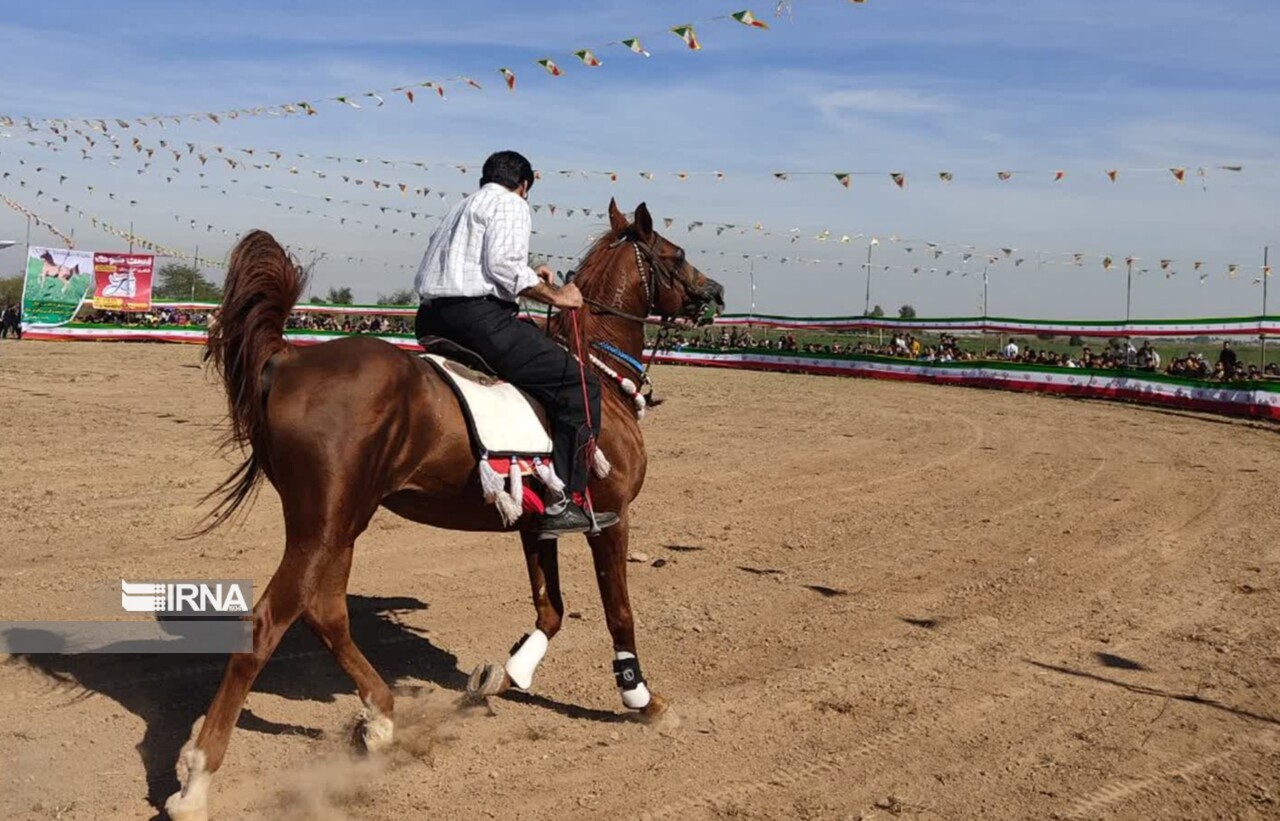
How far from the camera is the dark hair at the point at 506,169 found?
561cm

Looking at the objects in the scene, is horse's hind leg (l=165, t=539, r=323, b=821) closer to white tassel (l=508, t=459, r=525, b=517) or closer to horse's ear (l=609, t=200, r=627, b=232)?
white tassel (l=508, t=459, r=525, b=517)

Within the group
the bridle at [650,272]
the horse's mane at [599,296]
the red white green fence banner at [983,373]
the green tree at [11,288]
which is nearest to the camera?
the horse's mane at [599,296]

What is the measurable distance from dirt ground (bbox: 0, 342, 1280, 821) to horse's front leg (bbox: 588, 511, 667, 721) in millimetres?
151

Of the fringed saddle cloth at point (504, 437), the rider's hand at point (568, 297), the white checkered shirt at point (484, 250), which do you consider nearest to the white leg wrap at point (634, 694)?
the fringed saddle cloth at point (504, 437)

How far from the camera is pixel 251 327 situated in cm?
485

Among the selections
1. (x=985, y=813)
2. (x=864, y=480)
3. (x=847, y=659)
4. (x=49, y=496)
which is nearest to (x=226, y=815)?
(x=985, y=813)

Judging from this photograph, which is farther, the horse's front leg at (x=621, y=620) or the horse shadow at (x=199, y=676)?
the horse's front leg at (x=621, y=620)

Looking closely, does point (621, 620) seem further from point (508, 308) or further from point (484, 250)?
point (484, 250)

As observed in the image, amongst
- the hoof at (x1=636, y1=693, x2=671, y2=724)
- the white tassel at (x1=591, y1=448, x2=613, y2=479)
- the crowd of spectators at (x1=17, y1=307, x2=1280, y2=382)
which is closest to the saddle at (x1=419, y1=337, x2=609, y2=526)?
the white tassel at (x1=591, y1=448, x2=613, y2=479)

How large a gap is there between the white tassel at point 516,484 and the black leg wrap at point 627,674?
961mm

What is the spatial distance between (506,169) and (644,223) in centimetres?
132

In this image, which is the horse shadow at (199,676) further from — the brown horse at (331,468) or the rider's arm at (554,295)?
the rider's arm at (554,295)

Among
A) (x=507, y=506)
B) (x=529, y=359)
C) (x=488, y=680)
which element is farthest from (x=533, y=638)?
(x=529, y=359)

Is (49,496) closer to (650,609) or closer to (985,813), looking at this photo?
(650,609)
